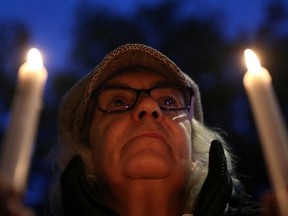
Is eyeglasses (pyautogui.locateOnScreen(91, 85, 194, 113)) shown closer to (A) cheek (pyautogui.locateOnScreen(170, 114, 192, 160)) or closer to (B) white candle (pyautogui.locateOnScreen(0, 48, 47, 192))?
(A) cheek (pyautogui.locateOnScreen(170, 114, 192, 160))

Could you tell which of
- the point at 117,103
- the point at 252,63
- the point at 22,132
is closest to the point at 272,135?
the point at 252,63

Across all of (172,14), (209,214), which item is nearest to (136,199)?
(209,214)

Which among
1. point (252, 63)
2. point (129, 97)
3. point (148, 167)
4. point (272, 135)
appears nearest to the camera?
point (272, 135)

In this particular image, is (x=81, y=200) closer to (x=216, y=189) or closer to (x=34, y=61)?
(x=216, y=189)

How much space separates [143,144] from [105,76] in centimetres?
68

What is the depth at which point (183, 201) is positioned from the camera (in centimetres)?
288

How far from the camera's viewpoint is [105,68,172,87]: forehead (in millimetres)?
3088

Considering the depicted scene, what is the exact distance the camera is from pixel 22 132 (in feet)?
3.29

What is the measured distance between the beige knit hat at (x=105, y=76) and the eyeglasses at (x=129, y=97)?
0.07 m

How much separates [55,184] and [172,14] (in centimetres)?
743

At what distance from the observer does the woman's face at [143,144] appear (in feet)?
8.73

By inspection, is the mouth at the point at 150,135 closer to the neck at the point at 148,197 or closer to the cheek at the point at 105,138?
the cheek at the point at 105,138

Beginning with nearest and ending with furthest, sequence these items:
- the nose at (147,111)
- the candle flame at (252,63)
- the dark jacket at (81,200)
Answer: the candle flame at (252,63), the dark jacket at (81,200), the nose at (147,111)

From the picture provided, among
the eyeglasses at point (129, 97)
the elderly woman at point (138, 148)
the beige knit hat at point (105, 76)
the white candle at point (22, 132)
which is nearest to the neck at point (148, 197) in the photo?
the elderly woman at point (138, 148)
